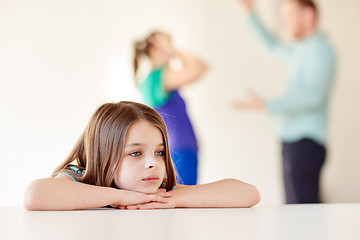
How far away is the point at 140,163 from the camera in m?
1.18

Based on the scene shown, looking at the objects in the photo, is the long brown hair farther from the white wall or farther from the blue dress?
the blue dress

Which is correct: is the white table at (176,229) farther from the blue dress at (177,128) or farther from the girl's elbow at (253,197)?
the blue dress at (177,128)

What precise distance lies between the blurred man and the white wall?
31cm

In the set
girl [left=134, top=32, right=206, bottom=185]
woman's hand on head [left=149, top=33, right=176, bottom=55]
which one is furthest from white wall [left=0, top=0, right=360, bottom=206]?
girl [left=134, top=32, right=206, bottom=185]

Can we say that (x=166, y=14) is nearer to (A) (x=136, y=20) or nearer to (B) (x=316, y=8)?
(A) (x=136, y=20)

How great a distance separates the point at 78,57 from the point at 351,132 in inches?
87.8

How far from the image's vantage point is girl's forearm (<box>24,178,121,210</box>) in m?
0.97

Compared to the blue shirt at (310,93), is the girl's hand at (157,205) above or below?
below

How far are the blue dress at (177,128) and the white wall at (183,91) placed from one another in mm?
831

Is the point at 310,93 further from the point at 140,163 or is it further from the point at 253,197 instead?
the point at 140,163

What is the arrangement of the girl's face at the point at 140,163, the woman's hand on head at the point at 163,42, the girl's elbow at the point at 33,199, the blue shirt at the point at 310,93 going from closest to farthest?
1. the girl's elbow at the point at 33,199
2. the girl's face at the point at 140,163
3. the blue shirt at the point at 310,93
4. the woman's hand on head at the point at 163,42

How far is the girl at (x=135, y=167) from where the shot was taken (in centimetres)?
114

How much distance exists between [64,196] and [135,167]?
0.23 m

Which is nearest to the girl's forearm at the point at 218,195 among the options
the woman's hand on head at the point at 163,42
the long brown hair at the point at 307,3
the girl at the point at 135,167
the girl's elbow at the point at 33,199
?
the girl at the point at 135,167
